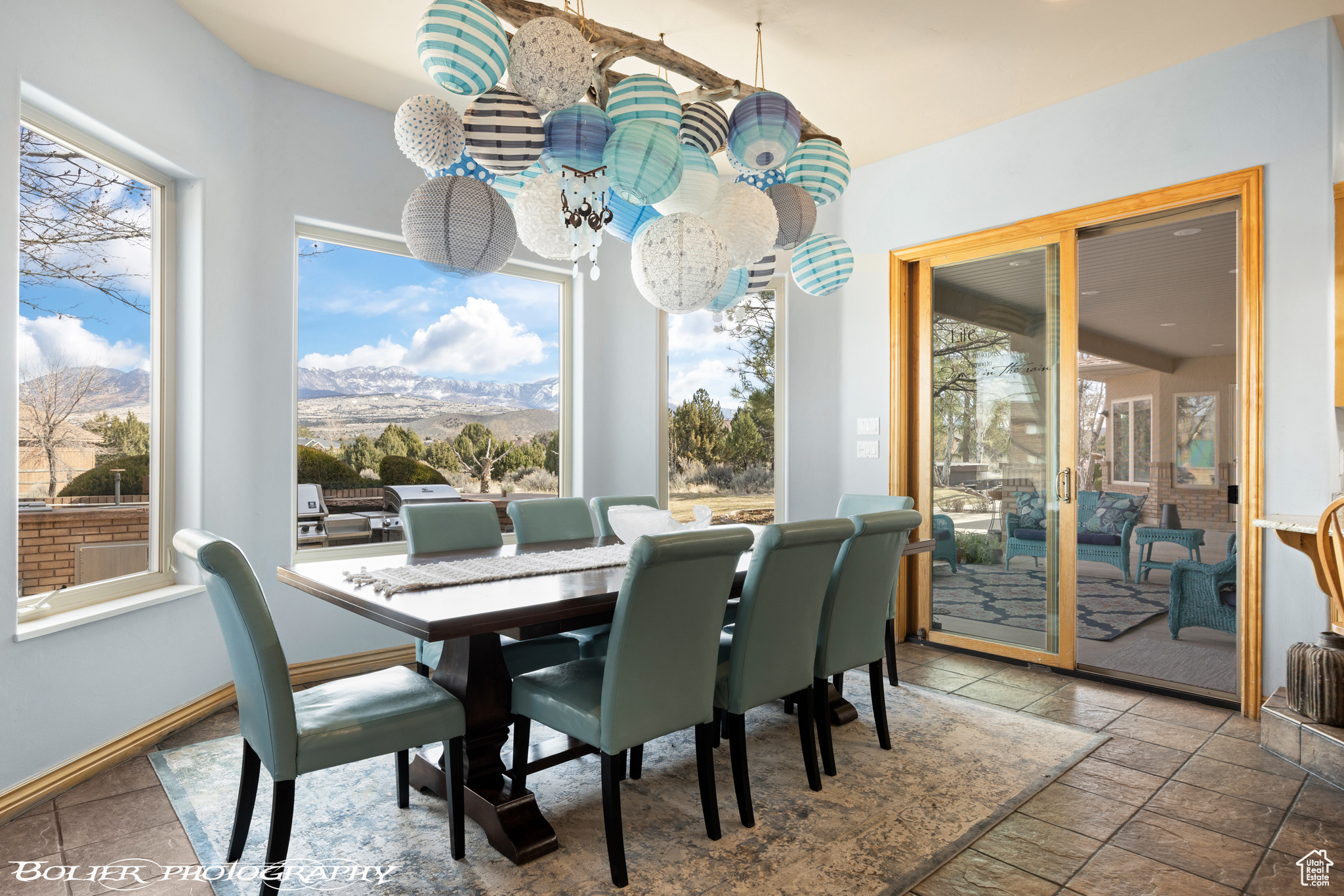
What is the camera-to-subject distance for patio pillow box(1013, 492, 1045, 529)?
13.3 ft

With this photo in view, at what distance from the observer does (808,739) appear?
251cm

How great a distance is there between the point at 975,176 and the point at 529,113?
3.01m

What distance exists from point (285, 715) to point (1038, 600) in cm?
370

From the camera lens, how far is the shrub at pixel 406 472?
13.9 feet

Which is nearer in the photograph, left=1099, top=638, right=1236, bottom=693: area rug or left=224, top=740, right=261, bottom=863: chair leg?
left=224, top=740, right=261, bottom=863: chair leg

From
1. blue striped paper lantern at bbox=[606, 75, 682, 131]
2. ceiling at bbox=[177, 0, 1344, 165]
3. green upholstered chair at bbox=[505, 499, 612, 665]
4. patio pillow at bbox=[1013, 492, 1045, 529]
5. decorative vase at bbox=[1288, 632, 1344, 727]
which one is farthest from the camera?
patio pillow at bbox=[1013, 492, 1045, 529]

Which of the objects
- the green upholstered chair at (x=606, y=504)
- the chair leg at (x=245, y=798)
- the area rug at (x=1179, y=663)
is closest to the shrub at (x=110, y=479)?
the chair leg at (x=245, y=798)

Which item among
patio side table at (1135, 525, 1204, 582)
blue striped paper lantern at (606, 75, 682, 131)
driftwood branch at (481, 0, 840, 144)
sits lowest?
patio side table at (1135, 525, 1204, 582)

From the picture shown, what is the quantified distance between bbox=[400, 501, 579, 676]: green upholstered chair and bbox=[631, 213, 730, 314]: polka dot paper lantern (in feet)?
4.31

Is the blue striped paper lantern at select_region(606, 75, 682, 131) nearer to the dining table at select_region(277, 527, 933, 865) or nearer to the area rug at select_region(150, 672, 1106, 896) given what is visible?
the dining table at select_region(277, 527, 933, 865)

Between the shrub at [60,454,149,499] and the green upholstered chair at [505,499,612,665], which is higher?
the shrub at [60,454,149,499]

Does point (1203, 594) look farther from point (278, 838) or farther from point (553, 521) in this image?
point (278, 838)

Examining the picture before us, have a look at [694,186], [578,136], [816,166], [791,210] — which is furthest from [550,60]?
[816,166]

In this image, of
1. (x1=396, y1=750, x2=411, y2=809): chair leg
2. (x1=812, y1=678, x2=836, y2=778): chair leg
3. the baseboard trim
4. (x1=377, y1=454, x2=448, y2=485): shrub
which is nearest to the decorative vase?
(x1=812, y1=678, x2=836, y2=778): chair leg
